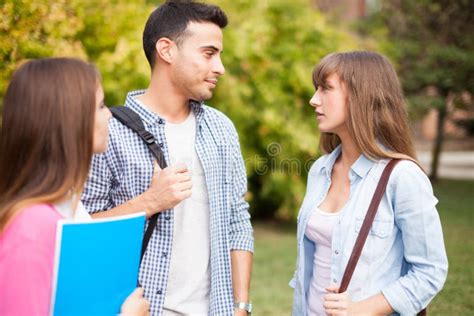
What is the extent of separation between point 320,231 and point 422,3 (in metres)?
11.7

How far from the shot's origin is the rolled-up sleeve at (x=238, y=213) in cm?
280

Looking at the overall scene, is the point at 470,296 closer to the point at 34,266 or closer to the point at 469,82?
the point at 34,266

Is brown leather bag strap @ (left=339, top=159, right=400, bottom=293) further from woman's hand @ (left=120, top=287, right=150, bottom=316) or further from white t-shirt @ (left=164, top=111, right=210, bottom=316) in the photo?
woman's hand @ (left=120, top=287, right=150, bottom=316)

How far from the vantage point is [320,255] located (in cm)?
278

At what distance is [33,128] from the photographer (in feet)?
6.00

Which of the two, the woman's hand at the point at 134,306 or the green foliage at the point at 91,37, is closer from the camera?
the woman's hand at the point at 134,306

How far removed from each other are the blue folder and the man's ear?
3.42 feet

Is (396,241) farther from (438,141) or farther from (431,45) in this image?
(438,141)

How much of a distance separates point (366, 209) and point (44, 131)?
54.3 inches

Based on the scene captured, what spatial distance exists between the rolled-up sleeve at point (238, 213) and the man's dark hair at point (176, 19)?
22.3 inches

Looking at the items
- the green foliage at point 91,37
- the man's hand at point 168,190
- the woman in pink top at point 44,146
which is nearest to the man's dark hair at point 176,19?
the man's hand at point 168,190

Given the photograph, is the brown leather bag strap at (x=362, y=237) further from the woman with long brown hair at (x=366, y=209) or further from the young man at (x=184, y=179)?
the young man at (x=184, y=179)

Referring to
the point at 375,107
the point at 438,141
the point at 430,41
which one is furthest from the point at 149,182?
the point at 438,141

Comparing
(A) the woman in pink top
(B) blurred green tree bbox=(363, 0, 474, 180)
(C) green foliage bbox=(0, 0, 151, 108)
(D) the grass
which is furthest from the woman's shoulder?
(B) blurred green tree bbox=(363, 0, 474, 180)
